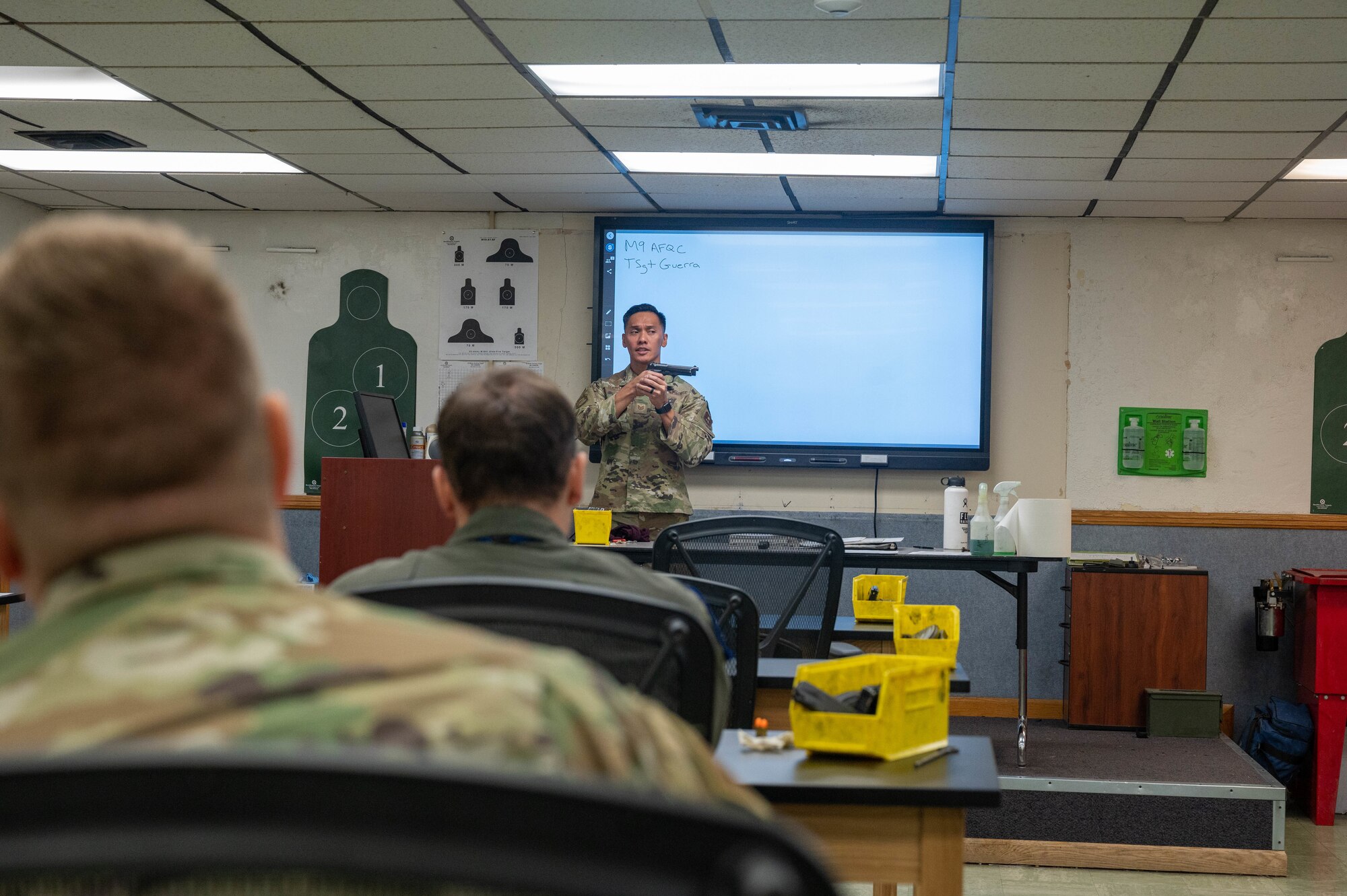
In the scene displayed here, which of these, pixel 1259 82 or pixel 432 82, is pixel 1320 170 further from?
pixel 432 82

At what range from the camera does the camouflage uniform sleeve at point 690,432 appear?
16.8ft

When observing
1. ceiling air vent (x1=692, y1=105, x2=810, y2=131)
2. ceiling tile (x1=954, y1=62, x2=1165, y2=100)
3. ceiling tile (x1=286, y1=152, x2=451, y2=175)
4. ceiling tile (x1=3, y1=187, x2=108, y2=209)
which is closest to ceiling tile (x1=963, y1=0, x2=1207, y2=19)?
ceiling tile (x1=954, y1=62, x2=1165, y2=100)

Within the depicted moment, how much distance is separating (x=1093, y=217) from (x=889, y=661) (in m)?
4.87

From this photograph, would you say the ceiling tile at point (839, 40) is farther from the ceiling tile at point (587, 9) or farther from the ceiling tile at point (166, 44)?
the ceiling tile at point (166, 44)

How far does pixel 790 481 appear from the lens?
6.28 meters

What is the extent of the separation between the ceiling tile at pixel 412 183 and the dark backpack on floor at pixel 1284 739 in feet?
13.9

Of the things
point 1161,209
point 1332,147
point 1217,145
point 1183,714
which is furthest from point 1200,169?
point 1183,714

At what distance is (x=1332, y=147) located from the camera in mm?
4723

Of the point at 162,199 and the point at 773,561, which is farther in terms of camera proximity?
the point at 162,199

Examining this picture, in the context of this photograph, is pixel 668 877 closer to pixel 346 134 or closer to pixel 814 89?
pixel 814 89

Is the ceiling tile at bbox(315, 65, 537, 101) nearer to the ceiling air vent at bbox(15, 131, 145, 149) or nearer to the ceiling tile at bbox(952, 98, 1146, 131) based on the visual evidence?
the ceiling air vent at bbox(15, 131, 145, 149)

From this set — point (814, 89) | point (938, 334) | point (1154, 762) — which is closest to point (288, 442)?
point (814, 89)

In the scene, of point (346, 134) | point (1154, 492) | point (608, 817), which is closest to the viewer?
point (608, 817)

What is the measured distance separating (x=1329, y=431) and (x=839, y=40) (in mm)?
3639
